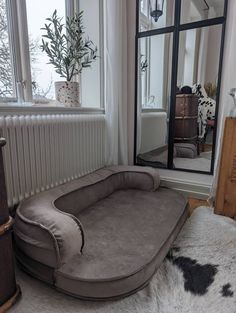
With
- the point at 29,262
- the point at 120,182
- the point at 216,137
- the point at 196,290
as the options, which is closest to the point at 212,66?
the point at 216,137

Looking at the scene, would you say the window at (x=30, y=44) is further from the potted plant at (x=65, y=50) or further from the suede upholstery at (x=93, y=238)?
the suede upholstery at (x=93, y=238)

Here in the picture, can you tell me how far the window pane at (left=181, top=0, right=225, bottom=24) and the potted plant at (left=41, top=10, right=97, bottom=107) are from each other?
96cm

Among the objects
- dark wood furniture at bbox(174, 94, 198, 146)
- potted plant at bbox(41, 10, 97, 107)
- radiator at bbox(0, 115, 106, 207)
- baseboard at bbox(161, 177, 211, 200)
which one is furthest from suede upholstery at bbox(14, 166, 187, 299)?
potted plant at bbox(41, 10, 97, 107)

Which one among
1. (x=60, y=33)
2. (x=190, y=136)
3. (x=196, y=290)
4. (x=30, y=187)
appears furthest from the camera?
(x=190, y=136)

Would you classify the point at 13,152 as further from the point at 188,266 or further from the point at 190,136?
the point at 190,136

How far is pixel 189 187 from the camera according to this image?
7.36 feet

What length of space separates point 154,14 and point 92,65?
785 mm

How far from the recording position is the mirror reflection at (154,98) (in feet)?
7.28

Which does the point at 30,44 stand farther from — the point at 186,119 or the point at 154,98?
the point at 186,119

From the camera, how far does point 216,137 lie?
6.70 ft

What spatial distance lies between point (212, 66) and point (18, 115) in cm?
165

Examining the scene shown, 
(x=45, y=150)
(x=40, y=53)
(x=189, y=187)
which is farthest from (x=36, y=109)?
(x=189, y=187)

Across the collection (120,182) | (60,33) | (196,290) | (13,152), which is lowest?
(196,290)

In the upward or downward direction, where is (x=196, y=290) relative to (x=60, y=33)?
downward
